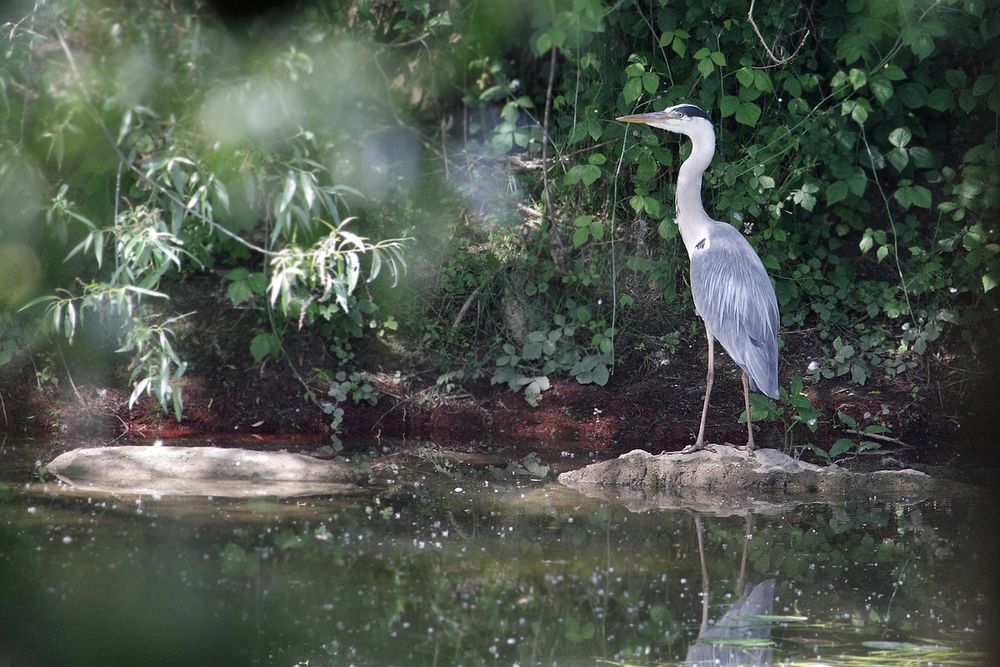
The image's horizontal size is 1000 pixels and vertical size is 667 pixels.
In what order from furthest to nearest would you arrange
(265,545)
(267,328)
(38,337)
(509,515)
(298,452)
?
(267,328)
(38,337)
(298,452)
(509,515)
(265,545)

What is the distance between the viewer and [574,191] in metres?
6.45

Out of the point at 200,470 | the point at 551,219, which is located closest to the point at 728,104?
the point at 551,219

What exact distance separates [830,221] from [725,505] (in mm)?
2554

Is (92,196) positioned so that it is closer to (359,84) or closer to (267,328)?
(267,328)

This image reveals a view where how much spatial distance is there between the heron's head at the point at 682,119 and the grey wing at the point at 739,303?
538 mm

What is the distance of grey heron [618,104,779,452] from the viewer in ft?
16.4

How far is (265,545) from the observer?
3.81 meters

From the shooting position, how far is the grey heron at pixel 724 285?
16.4 ft

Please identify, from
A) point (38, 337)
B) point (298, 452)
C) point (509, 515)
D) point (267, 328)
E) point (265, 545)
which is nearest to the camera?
point (265, 545)

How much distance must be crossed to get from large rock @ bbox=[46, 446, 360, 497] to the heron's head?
7.21ft

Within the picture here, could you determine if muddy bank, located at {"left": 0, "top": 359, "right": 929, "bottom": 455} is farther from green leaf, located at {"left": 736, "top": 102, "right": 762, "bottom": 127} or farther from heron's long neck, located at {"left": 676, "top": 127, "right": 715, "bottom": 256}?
green leaf, located at {"left": 736, "top": 102, "right": 762, "bottom": 127}

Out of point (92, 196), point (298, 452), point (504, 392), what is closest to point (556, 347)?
point (504, 392)

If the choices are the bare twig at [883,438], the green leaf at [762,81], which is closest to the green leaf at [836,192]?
the green leaf at [762,81]

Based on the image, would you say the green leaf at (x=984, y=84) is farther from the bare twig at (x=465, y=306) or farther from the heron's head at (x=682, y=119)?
the bare twig at (x=465, y=306)
